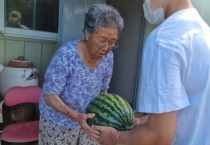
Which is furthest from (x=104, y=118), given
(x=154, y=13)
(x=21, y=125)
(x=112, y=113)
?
(x=21, y=125)

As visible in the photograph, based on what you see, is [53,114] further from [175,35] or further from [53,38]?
[53,38]

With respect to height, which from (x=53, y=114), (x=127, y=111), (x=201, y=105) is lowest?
(x=53, y=114)

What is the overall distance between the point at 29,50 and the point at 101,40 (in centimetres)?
179

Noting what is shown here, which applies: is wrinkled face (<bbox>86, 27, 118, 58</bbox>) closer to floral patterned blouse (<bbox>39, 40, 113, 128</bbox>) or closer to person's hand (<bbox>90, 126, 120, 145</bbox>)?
floral patterned blouse (<bbox>39, 40, 113, 128</bbox>)

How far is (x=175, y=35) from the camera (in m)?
0.92

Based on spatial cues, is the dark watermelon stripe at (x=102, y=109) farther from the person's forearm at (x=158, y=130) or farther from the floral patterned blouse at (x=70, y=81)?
the person's forearm at (x=158, y=130)

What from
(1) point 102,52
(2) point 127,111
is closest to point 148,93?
(2) point 127,111

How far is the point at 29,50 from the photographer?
10.4 feet

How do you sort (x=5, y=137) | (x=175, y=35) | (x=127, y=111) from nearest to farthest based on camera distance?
1. (x=175, y=35)
2. (x=127, y=111)
3. (x=5, y=137)

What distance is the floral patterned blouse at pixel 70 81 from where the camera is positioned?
1673 millimetres

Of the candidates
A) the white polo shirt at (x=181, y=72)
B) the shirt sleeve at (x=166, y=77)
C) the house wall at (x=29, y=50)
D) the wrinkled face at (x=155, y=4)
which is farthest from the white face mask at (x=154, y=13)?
the house wall at (x=29, y=50)

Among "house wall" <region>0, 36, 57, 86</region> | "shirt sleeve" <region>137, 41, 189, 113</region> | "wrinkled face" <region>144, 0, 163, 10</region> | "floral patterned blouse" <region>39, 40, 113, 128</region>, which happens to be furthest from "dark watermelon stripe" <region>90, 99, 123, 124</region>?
"house wall" <region>0, 36, 57, 86</region>

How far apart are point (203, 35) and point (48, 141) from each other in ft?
4.60

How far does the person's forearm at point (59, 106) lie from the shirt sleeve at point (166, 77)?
79 cm
